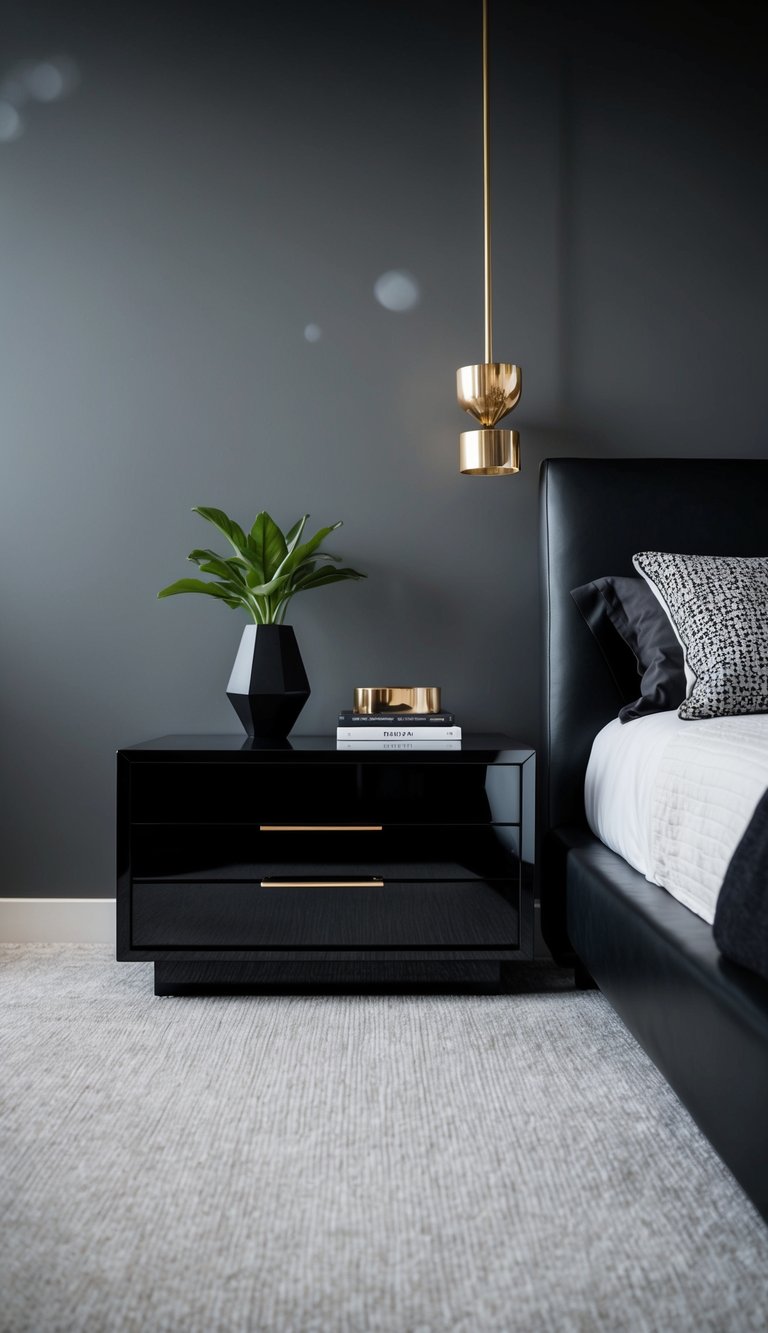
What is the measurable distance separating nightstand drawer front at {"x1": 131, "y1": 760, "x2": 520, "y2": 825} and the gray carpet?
388 mm

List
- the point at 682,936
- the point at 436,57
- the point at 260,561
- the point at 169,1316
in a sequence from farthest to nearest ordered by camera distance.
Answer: the point at 436,57 < the point at 260,561 < the point at 682,936 < the point at 169,1316

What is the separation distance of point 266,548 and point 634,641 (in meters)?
0.85

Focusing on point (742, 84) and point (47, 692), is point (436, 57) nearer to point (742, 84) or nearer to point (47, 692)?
point (742, 84)

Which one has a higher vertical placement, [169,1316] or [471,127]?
[471,127]

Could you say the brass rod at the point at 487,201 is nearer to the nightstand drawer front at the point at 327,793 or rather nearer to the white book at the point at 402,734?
the white book at the point at 402,734

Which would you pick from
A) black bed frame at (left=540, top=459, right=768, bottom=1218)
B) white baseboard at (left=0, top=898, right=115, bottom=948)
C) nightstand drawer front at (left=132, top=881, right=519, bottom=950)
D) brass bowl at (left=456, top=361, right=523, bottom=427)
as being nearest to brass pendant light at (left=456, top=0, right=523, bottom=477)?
brass bowl at (left=456, top=361, right=523, bottom=427)

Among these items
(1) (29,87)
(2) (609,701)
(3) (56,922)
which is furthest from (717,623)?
(1) (29,87)

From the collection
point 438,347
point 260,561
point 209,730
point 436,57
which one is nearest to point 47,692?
point 209,730

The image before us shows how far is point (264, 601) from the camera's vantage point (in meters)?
2.23

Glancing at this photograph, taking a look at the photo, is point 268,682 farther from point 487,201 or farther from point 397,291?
point 487,201

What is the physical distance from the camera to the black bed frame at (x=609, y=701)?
1.33 meters

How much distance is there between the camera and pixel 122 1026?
1.83 m

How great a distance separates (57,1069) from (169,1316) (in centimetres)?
72

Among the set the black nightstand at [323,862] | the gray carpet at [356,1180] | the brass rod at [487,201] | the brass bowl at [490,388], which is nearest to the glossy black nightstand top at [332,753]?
the black nightstand at [323,862]
